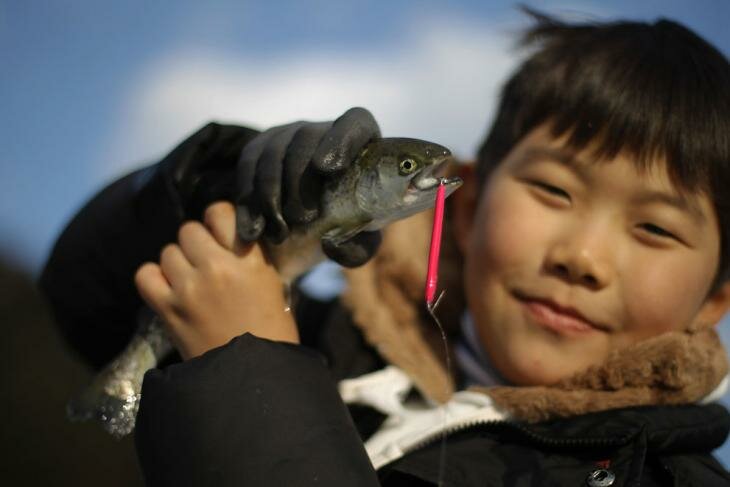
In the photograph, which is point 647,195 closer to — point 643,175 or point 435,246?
point 643,175

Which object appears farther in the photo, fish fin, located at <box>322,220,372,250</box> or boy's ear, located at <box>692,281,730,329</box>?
boy's ear, located at <box>692,281,730,329</box>

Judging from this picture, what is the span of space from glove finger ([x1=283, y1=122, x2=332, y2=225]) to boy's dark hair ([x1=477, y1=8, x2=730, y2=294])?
67 centimetres

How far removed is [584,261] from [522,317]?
0.62ft

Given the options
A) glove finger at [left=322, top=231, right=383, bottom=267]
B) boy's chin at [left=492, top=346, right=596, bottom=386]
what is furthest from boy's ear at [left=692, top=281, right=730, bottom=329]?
glove finger at [left=322, top=231, right=383, bottom=267]

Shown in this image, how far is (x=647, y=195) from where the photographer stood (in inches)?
63.4

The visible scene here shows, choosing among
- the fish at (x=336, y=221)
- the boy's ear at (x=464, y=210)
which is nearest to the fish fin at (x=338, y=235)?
the fish at (x=336, y=221)

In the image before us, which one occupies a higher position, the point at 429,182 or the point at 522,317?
the point at 429,182

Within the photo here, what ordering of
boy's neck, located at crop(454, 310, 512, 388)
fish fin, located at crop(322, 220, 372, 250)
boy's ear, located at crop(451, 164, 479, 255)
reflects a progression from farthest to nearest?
boy's ear, located at crop(451, 164, 479, 255) < boy's neck, located at crop(454, 310, 512, 388) < fish fin, located at crop(322, 220, 372, 250)

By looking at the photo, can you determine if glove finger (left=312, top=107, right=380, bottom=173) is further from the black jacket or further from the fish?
the black jacket

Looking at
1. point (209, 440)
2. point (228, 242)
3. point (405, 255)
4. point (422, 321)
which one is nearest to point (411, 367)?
point (422, 321)

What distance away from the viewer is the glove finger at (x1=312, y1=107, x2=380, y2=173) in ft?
4.08

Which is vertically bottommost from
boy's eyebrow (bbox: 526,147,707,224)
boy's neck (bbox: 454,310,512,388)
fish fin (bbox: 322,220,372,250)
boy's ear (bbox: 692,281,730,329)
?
boy's ear (bbox: 692,281,730,329)

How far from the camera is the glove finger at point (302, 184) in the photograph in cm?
130

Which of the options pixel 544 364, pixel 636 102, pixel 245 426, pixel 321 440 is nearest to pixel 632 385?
pixel 544 364
